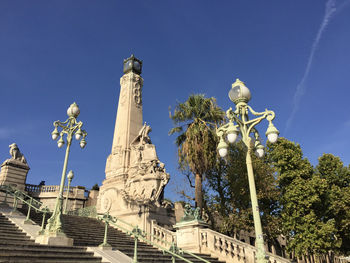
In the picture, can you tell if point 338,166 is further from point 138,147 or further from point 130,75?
point 130,75

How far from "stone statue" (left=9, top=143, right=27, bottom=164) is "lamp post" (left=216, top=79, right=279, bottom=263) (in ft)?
85.2

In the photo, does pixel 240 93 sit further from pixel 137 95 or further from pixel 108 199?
pixel 137 95

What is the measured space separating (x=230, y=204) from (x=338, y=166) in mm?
8617

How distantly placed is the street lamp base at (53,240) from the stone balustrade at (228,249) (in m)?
6.44

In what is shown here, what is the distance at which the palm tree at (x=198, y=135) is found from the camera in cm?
1886

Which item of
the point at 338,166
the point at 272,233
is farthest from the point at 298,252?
the point at 338,166

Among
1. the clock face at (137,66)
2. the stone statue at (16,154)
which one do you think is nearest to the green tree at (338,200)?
the clock face at (137,66)

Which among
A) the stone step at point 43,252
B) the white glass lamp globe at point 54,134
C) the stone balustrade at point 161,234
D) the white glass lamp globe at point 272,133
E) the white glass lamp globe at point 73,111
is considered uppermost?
the white glass lamp globe at point 73,111

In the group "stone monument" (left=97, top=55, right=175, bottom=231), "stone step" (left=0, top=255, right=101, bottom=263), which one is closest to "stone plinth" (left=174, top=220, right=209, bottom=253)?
"stone monument" (left=97, top=55, right=175, bottom=231)

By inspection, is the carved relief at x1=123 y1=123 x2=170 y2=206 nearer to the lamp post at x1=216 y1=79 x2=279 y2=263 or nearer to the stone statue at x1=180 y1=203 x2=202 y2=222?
the stone statue at x1=180 y1=203 x2=202 y2=222

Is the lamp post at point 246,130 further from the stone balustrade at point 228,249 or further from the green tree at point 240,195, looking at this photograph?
the green tree at point 240,195

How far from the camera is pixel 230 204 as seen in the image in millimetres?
21516

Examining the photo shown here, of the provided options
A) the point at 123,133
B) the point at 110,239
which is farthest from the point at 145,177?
the point at 123,133

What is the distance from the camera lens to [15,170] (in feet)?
86.3
